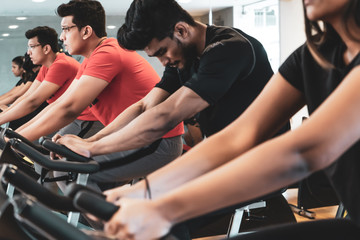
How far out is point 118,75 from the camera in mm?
2455

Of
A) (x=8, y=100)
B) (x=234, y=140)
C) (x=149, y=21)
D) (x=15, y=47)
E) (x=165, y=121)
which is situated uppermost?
(x=149, y=21)

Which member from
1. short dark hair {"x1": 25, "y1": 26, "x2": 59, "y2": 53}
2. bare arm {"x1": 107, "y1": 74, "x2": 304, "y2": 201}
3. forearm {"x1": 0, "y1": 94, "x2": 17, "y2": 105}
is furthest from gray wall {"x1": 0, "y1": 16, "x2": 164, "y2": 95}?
bare arm {"x1": 107, "y1": 74, "x2": 304, "y2": 201}

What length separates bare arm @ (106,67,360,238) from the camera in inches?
29.6

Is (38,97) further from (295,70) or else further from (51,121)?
(295,70)

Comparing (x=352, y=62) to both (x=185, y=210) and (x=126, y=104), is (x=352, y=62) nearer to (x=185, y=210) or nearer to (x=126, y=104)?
(x=185, y=210)

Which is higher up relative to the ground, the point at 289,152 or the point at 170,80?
the point at 289,152

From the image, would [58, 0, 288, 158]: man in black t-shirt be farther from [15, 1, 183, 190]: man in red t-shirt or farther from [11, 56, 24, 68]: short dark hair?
[11, 56, 24, 68]: short dark hair

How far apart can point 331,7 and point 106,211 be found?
0.64m

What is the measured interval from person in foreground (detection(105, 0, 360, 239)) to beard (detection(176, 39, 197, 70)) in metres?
0.73

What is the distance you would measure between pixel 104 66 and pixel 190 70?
2.12 ft

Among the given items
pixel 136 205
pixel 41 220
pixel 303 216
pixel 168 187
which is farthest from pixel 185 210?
pixel 303 216

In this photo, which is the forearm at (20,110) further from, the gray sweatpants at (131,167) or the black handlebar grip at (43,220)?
the black handlebar grip at (43,220)

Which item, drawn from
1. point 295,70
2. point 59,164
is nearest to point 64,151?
point 59,164

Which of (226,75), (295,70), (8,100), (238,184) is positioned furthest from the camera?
(8,100)
